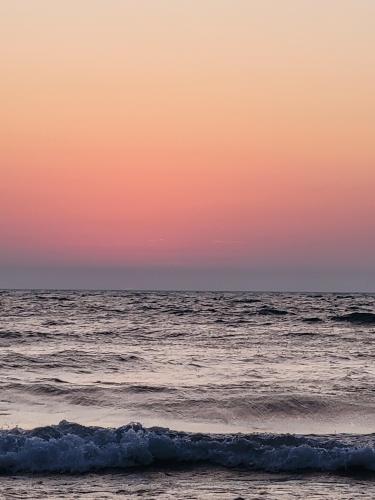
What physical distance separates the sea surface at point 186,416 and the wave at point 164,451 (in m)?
0.02

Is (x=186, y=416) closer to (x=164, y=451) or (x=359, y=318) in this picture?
(x=164, y=451)

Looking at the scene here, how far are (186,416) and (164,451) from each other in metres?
4.16

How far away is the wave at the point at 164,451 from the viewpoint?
463 inches

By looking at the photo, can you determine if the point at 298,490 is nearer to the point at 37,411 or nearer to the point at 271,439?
the point at 271,439

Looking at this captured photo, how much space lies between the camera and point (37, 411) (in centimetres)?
1644

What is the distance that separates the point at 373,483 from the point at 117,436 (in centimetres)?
438

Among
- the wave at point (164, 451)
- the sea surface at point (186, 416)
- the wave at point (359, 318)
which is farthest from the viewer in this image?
the wave at point (359, 318)

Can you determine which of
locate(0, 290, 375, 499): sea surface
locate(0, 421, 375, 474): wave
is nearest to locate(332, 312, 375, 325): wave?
locate(0, 290, 375, 499): sea surface

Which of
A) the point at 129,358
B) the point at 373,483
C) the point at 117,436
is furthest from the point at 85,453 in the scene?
the point at 129,358

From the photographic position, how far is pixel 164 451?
12.4 metres

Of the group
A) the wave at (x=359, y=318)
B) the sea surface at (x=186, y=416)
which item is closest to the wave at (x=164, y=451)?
the sea surface at (x=186, y=416)

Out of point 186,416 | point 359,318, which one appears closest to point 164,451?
point 186,416

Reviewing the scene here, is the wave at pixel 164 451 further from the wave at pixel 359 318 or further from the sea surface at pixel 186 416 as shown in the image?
the wave at pixel 359 318

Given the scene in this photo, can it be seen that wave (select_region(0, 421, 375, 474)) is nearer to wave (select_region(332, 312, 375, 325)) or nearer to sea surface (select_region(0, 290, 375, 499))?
sea surface (select_region(0, 290, 375, 499))
